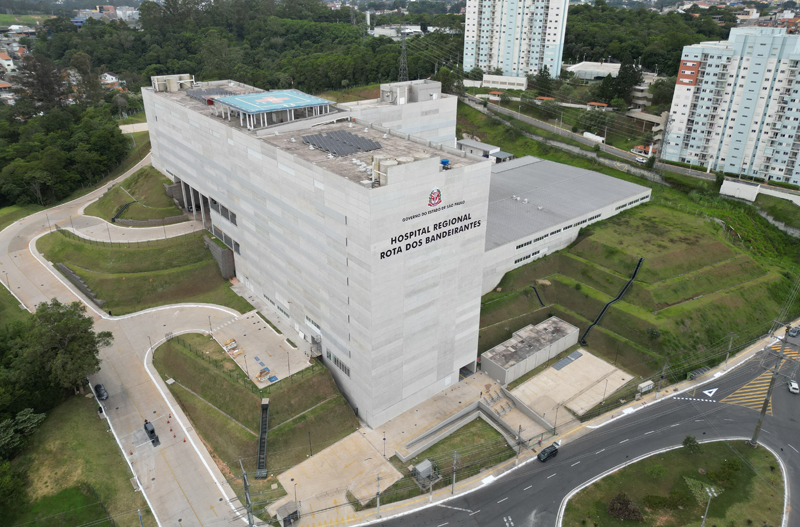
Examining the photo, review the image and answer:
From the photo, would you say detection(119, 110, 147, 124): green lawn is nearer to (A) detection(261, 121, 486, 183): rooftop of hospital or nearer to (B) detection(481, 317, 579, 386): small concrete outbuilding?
(A) detection(261, 121, 486, 183): rooftop of hospital

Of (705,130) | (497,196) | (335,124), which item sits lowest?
(497,196)

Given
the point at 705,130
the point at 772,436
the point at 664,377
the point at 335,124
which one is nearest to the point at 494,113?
the point at 705,130

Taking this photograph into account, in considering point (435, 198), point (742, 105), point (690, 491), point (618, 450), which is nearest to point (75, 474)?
point (435, 198)

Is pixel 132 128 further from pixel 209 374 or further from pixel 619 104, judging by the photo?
pixel 619 104

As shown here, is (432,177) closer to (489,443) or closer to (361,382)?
(361,382)

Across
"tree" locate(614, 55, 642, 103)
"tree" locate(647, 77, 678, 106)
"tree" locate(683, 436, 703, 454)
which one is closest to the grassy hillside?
"tree" locate(683, 436, 703, 454)

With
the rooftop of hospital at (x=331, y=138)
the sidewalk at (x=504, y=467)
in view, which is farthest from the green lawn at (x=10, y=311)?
A: the sidewalk at (x=504, y=467)

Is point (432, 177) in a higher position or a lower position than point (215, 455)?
higher
